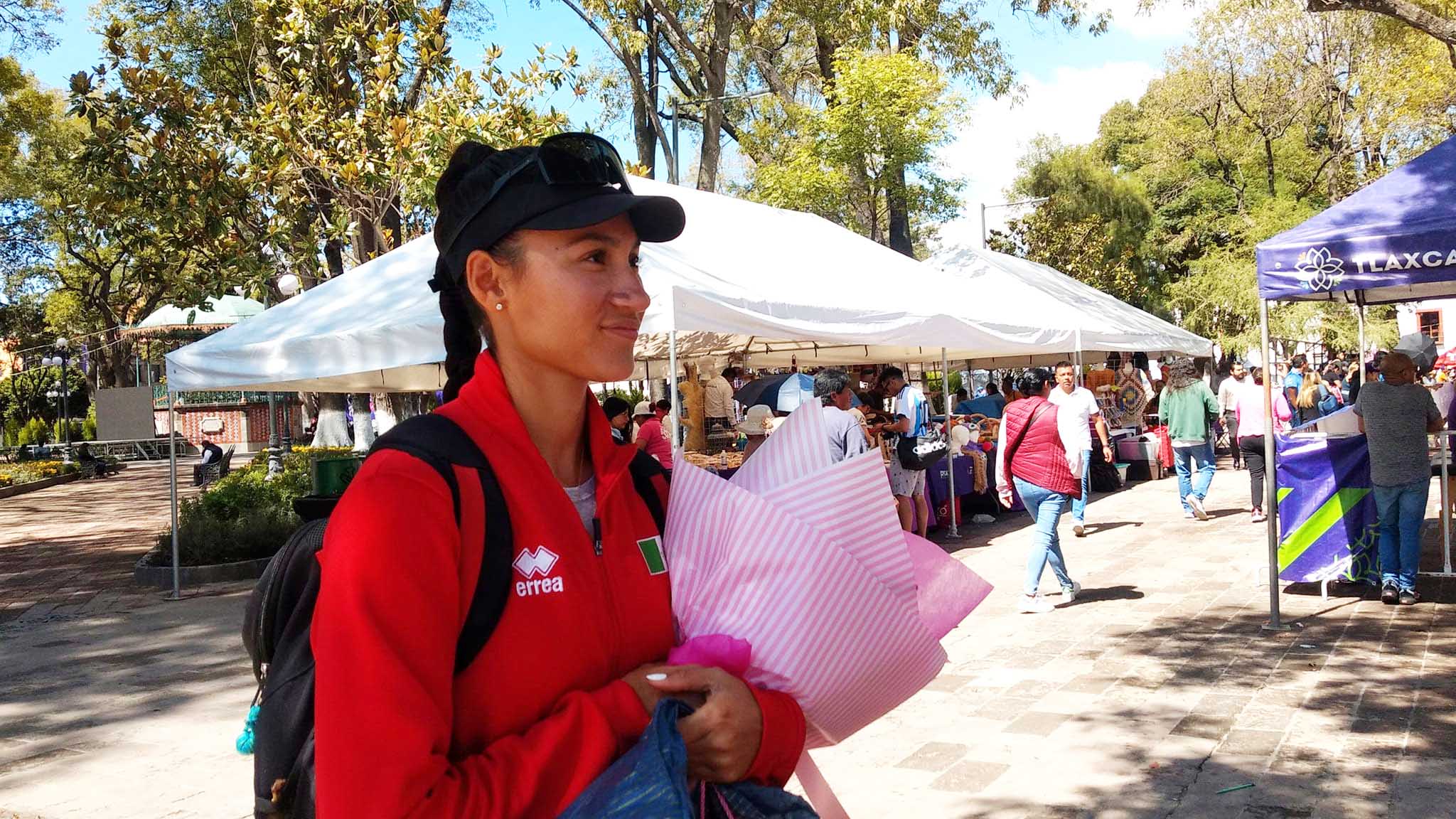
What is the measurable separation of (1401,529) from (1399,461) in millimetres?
510

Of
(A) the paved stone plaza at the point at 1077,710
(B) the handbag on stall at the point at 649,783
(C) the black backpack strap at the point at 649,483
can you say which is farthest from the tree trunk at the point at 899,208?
(B) the handbag on stall at the point at 649,783

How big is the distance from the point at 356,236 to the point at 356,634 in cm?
1291

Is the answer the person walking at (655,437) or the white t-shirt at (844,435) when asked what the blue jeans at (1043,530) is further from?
the person walking at (655,437)

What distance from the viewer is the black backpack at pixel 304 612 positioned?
1352 millimetres

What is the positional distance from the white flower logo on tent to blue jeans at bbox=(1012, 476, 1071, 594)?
2336 millimetres

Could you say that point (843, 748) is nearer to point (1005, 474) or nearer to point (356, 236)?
point (1005, 474)

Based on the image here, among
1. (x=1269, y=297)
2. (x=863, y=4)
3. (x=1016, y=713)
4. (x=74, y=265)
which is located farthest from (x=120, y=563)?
(x=74, y=265)

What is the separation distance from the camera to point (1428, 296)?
1087 cm

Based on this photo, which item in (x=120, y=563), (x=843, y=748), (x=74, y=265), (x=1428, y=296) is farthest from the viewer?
(x=74, y=265)

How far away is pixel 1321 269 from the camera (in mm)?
7035

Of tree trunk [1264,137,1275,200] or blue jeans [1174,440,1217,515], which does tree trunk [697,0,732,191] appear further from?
tree trunk [1264,137,1275,200]

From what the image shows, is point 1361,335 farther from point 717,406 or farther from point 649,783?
point 649,783

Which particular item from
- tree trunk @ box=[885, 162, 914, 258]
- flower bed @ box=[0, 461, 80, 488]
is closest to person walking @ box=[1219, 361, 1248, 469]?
tree trunk @ box=[885, 162, 914, 258]

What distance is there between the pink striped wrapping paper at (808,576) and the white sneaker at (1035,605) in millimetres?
7429
